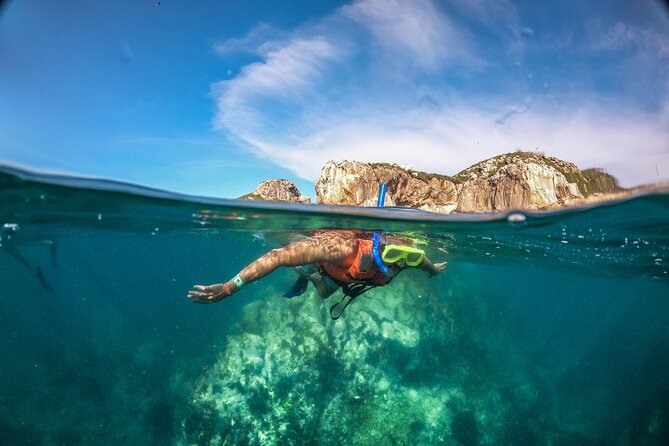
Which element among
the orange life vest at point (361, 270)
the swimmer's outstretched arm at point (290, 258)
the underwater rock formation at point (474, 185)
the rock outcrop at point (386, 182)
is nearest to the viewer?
the swimmer's outstretched arm at point (290, 258)

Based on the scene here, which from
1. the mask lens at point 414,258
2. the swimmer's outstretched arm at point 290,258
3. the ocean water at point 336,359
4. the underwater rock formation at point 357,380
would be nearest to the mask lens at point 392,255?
the mask lens at point 414,258

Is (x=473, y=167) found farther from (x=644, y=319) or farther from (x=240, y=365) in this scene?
(x=644, y=319)

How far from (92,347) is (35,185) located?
17.9 meters

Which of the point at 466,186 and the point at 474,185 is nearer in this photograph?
the point at 474,185

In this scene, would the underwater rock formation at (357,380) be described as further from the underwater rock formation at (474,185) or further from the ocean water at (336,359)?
the underwater rock formation at (474,185)

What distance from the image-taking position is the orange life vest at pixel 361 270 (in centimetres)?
636

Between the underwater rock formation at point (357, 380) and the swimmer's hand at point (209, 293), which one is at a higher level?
the swimmer's hand at point (209, 293)

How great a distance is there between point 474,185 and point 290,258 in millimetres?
8706

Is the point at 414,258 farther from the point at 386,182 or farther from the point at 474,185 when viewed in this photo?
the point at 474,185

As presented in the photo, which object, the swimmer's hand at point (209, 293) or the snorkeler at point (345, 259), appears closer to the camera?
the swimmer's hand at point (209, 293)

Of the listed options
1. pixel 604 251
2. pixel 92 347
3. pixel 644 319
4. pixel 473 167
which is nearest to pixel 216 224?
pixel 473 167

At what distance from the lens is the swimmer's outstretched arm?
495 centimetres

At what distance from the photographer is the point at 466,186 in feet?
39.9

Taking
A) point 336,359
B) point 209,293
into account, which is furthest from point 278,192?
point 336,359
